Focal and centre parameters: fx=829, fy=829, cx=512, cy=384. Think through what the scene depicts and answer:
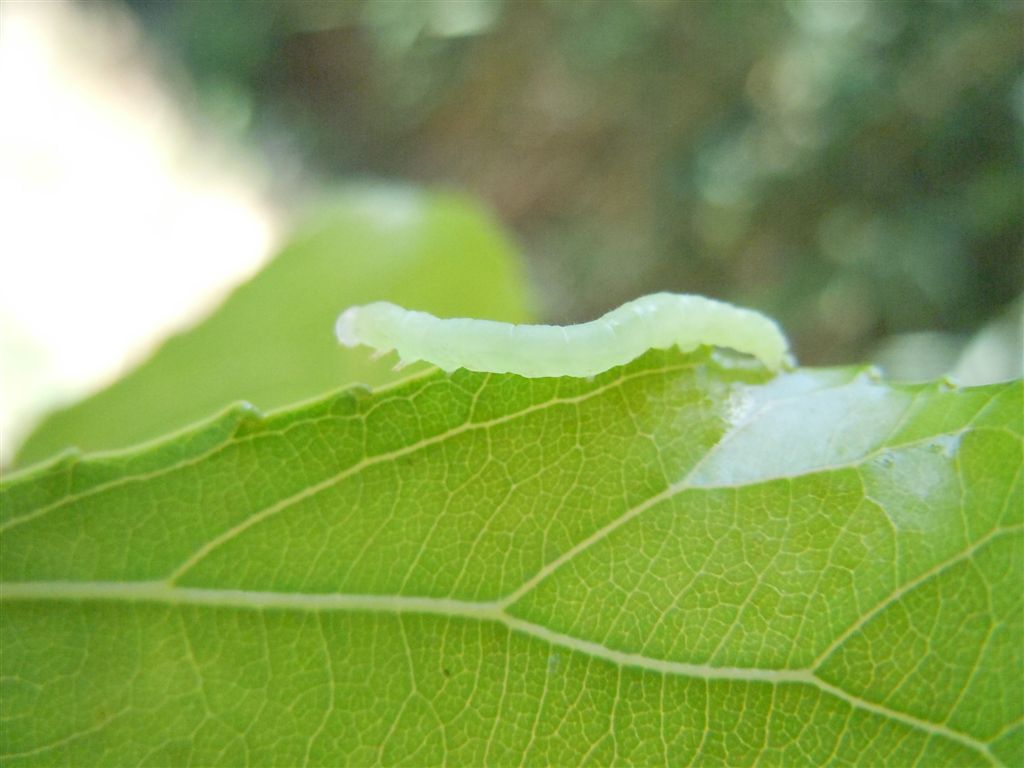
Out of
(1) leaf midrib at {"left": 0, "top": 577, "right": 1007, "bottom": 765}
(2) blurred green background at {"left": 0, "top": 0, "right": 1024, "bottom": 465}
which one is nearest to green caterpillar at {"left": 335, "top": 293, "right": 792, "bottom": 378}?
(1) leaf midrib at {"left": 0, "top": 577, "right": 1007, "bottom": 765}

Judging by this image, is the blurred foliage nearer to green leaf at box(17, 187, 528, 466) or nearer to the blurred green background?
the blurred green background

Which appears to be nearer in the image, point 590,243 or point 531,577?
point 531,577

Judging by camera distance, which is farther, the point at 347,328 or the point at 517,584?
the point at 347,328

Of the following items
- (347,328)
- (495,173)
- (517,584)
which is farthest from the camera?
(495,173)

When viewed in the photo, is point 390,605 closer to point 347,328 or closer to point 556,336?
point 556,336

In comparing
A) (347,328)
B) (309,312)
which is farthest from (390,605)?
(309,312)

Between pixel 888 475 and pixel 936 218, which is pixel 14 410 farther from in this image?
pixel 936 218

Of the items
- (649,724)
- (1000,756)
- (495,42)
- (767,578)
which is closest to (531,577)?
(649,724)
